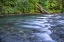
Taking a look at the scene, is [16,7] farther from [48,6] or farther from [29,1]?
[48,6]

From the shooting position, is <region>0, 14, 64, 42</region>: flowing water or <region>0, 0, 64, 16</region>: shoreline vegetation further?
<region>0, 0, 64, 16</region>: shoreline vegetation

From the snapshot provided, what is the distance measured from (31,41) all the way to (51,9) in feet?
84.9

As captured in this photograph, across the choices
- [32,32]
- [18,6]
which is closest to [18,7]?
[18,6]

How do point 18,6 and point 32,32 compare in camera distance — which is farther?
point 18,6

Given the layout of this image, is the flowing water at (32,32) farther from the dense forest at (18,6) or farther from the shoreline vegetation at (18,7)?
the dense forest at (18,6)

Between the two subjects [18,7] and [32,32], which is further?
[18,7]

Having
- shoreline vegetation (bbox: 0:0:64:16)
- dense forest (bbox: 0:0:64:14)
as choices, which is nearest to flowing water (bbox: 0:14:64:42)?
shoreline vegetation (bbox: 0:0:64:16)

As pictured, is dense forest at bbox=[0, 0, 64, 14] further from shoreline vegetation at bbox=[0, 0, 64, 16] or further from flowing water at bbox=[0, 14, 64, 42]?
flowing water at bbox=[0, 14, 64, 42]

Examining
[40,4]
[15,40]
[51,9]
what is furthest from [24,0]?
[15,40]

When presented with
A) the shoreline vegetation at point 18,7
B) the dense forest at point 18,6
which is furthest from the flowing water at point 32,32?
the dense forest at point 18,6

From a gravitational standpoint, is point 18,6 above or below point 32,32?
above

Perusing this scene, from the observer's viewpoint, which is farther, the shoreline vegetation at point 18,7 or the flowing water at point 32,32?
the shoreline vegetation at point 18,7

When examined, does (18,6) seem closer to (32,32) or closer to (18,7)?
(18,7)

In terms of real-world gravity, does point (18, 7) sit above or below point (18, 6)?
below
